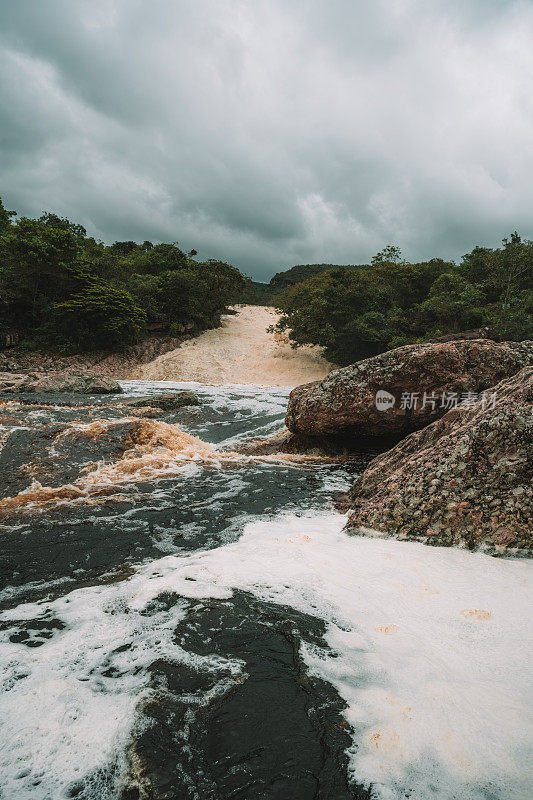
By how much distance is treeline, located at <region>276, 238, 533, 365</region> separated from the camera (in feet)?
61.5

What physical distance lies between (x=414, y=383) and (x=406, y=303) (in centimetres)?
2160

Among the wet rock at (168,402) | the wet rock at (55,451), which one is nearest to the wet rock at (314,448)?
the wet rock at (55,451)

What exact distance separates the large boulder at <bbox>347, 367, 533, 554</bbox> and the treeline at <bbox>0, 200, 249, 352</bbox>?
22.0 meters

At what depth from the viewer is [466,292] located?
18.1 meters

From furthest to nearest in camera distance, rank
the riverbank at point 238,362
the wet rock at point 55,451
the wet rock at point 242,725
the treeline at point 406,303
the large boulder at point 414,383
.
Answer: the riverbank at point 238,362 < the treeline at point 406,303 < the large boulder at point 414,383 < the wet rock at point 55,451 < the wet rock at point 242,725

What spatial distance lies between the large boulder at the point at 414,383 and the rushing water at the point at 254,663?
8.36 ft

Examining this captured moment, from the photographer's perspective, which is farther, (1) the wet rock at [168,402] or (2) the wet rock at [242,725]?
(1) the wet rock at [168,402]

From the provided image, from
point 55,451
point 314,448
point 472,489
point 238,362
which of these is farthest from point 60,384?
point 472,489

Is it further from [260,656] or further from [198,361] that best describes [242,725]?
[198,361]

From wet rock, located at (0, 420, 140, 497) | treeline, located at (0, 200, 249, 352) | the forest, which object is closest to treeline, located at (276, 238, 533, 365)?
the forest

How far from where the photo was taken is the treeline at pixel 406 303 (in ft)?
61.5

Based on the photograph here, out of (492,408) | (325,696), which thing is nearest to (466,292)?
(492,408)

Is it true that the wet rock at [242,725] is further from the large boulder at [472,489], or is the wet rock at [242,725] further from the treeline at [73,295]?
the treeline at [73,295]

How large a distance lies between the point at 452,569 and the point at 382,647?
3.11 feet
